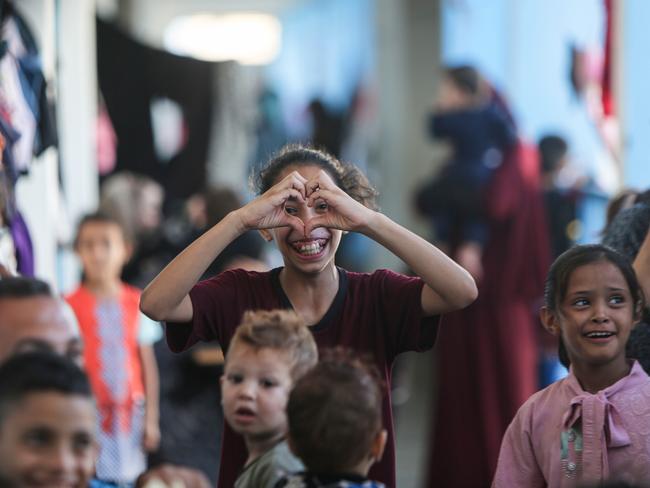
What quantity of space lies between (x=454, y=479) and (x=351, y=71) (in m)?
6.95

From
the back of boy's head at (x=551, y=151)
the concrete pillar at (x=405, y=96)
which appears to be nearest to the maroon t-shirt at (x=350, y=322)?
the back of boy's head at (x=551, y=151)

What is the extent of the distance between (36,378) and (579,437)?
1.57 metres

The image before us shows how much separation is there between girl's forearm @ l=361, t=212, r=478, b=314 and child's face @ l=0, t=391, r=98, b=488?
1.19m

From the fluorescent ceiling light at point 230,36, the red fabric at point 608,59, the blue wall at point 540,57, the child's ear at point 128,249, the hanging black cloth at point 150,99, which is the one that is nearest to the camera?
the child's ear at point 128,249

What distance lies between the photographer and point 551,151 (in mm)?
8867

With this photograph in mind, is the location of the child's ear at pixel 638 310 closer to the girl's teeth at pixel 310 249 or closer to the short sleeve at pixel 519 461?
the short sleeve at pixel 519 461

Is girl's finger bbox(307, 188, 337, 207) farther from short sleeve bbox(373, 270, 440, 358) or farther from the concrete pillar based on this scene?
the concrete pillar

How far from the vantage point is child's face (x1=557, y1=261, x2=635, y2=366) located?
394 cm

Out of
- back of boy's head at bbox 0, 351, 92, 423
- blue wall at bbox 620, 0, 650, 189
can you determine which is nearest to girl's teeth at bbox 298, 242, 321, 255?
back of boy's head at bbox 0, 351, 92, 423

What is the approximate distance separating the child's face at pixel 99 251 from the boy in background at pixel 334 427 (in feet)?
11.8

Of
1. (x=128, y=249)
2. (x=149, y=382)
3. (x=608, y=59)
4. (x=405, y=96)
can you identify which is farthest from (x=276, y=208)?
(x=405, y=96)

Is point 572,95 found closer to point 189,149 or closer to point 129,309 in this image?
point 189,149

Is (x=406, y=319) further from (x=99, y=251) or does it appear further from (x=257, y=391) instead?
(x=99, y=251)

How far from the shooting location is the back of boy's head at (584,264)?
4020 millimetres
